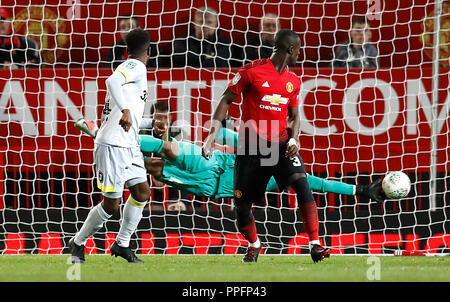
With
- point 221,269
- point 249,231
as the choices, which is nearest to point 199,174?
point 249,231

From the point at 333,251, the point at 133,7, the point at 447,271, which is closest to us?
the point at 447,271

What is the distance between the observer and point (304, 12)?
36.7 feet

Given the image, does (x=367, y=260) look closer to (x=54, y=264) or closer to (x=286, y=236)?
(x=286, y=236)

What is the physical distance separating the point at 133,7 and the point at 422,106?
12.4 ft

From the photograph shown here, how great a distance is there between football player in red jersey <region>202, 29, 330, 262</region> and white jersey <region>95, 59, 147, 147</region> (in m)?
0.60

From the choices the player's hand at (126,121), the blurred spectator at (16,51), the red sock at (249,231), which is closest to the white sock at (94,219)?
the player's hand at (126,121)

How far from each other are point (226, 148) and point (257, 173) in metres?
2.23

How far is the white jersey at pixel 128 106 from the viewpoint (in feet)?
20.6

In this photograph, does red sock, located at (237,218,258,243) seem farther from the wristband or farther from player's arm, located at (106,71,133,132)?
player's arm, located at (106,71,133,132)

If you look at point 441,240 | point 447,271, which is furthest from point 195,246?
point 447,271

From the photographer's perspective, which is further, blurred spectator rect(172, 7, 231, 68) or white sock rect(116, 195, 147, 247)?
blurred spectator rect(172, 7, 231, 68)

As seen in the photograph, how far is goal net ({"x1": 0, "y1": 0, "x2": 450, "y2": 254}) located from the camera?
349 inches

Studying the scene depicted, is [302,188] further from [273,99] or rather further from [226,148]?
[226,148]

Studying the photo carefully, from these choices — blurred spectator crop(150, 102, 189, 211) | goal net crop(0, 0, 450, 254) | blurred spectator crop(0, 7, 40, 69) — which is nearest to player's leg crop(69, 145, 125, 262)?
blurred spectator crop(150, 102, 189, 211)
